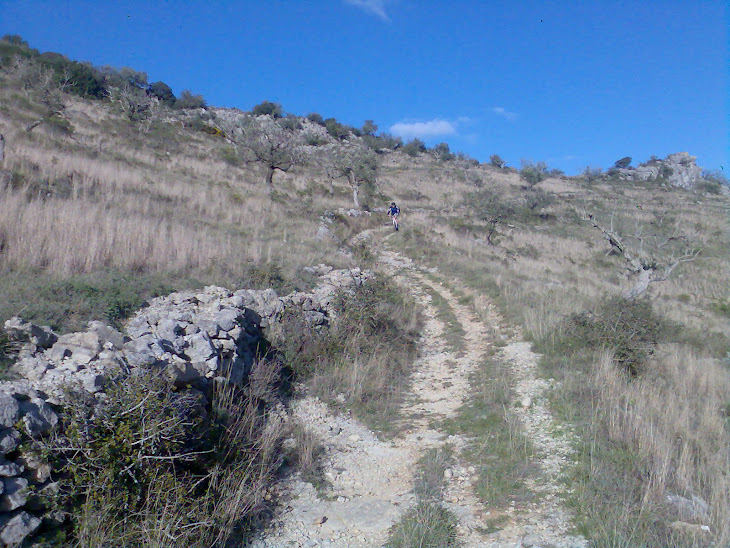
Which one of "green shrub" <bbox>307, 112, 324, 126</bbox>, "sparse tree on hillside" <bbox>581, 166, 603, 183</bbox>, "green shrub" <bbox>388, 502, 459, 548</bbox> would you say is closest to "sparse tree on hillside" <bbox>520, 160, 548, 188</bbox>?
"sparse tree on hillside" <bbox>581, 166, 603, 183</bbox>

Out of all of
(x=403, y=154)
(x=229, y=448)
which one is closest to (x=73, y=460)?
(x=229, y=448)

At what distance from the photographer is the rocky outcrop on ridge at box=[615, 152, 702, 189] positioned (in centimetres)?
6178

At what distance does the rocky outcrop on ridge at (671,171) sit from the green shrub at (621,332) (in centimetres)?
6162

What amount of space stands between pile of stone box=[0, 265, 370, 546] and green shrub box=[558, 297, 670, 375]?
4.81m

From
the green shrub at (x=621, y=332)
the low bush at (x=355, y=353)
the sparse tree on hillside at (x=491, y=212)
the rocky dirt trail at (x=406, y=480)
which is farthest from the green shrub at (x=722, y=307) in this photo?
the low bush at (x=355, y=353)

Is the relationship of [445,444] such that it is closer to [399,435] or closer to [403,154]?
[399,435]

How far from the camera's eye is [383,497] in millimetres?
4867

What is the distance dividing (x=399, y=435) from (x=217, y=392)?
2.40 metres

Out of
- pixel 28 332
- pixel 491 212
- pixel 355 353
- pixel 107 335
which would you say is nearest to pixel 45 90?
pixel 491 212

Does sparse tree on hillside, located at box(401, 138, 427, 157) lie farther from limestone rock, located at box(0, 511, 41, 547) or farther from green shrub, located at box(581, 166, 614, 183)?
limestone rock, located at box(0, 511, 41, 547)

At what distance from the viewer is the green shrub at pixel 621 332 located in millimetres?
8180

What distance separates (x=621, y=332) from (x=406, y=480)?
5.26 metres

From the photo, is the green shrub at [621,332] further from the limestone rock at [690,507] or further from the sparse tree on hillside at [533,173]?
the sparse tree on hillside at [533,173]

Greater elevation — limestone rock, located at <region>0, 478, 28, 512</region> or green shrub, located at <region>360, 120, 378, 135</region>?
green shrub, located at <region>360, 120, 378, 135</region>
